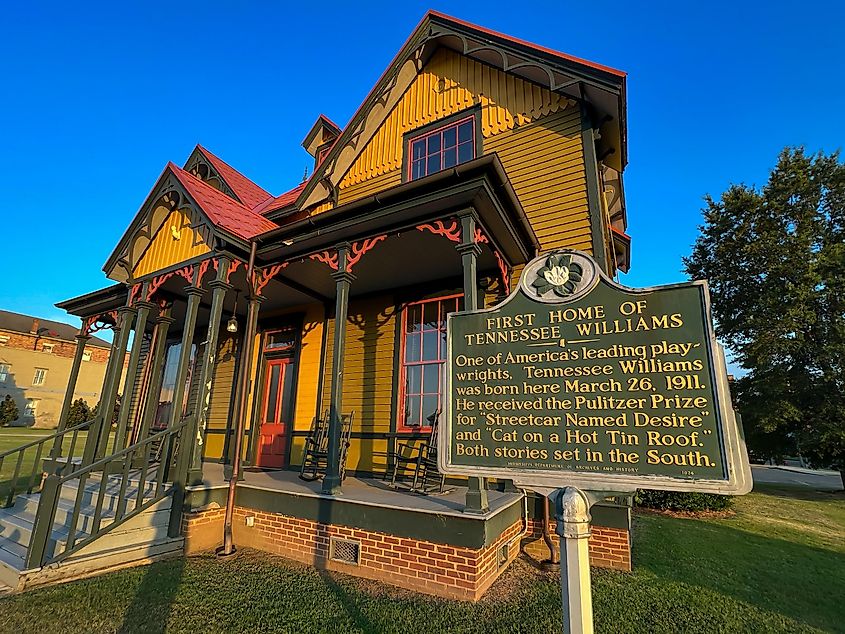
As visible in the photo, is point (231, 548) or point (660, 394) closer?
Result: point (660, 394)

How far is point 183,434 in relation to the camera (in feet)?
19.0

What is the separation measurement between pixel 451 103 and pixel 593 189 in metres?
3.75

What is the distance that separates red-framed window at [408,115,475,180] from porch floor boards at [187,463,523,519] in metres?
5.94

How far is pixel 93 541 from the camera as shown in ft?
16.0

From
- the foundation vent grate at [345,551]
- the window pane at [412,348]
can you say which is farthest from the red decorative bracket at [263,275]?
the foundation vent grate at [345,551]

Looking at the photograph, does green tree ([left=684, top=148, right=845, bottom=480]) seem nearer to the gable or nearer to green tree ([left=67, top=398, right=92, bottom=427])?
the gable

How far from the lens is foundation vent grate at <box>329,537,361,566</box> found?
187 inches

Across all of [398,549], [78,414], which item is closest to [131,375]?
[398,549]

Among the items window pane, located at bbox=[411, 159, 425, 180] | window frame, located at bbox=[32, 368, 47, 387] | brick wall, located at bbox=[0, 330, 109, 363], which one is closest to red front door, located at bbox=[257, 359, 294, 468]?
window pane, located at bbox=[411, 159, 425, 180]

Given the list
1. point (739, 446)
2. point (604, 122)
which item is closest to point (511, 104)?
point (604, 122)

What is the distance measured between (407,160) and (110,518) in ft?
25.3

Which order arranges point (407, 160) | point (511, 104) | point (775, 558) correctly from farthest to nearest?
1. point (407, 160)
2. point (511, 104)
3. point (775, 558)

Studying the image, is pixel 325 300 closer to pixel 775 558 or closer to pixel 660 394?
pixel 660 394

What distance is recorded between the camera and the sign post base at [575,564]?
2.00 meters
